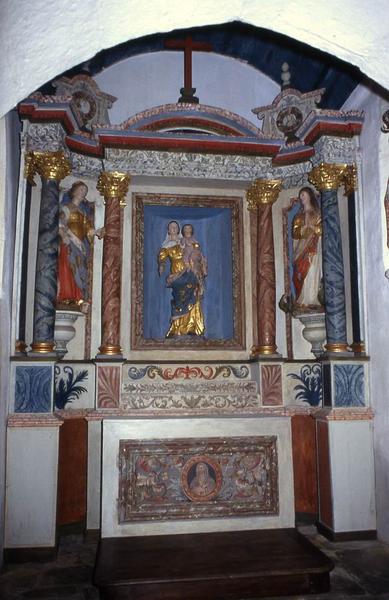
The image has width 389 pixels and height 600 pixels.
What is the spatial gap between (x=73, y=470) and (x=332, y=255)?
3324mm

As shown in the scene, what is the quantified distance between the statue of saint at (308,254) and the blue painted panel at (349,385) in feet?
2.53

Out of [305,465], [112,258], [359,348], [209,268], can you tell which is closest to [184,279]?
[209,268]

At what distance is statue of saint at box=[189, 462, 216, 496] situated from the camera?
16.0ft

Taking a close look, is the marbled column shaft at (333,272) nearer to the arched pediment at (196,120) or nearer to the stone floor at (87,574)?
the arched pediment at (196,120)

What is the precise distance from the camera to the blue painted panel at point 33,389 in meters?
4.80

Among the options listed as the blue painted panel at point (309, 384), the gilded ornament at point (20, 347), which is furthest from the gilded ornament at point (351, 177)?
the gilded ornament at point (20, 347)

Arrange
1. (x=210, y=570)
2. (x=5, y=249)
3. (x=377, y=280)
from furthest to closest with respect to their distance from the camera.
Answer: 1. (x=377, y=280)
2. (x=5, y=249)
3. (x=210, y=570)

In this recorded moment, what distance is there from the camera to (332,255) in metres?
5.51

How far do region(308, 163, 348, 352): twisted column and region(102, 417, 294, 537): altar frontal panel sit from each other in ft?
3.30

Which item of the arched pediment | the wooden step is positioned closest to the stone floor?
the wooden step

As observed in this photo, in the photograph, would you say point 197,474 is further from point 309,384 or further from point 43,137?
point 43,137

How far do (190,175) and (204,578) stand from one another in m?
3.93

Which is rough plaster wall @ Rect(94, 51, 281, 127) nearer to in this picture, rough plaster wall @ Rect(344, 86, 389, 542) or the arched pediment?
the arched pediment

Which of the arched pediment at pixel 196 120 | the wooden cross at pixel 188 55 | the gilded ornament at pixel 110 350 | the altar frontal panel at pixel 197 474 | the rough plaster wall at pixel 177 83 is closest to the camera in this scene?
the altar frontal panel at pixel 197 474
